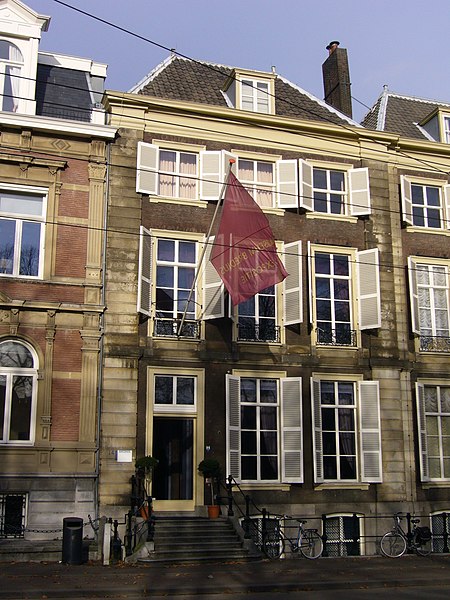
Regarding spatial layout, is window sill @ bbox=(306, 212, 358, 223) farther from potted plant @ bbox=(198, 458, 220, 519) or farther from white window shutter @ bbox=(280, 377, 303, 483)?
potted plant @ bbox=(198, 458, 220, 519)

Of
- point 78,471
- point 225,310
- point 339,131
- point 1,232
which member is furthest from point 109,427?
point 339,131

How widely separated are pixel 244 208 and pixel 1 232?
21.3ft

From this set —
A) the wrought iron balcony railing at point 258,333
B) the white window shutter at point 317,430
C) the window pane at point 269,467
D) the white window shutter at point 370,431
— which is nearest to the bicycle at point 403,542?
the white window shutter at point 370,431

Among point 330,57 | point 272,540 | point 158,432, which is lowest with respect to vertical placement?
point 272,540

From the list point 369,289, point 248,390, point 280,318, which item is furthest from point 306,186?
point 248,390

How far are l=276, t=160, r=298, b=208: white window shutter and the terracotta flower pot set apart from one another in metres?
8.94

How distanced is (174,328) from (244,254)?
10.9 feet

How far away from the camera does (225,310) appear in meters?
21.6

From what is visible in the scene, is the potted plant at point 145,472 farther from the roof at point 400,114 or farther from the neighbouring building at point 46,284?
the roof at point 400,114

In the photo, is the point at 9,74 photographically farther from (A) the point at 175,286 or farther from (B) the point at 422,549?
(B) the point at 422,549

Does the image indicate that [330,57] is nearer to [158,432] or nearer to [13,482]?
[158,432]

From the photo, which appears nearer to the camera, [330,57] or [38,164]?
[38,164]

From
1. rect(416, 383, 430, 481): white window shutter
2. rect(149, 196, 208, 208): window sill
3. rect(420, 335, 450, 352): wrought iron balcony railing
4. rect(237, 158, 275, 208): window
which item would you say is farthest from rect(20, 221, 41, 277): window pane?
rect(420, 335, 450, 352): wrought iron balcony railing

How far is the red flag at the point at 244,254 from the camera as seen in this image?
1925 centimetres
